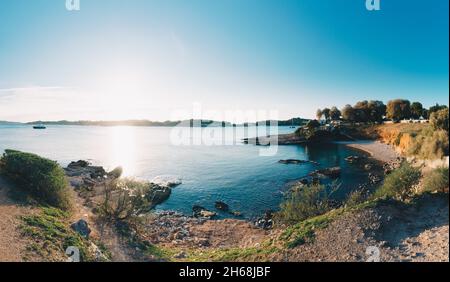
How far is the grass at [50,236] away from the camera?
10.6 m

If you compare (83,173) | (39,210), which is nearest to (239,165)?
(83,173)

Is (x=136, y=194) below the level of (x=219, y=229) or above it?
above

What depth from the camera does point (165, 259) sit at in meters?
13.5

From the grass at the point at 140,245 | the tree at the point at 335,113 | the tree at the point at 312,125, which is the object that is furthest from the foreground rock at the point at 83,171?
the tree at the point at 335,113

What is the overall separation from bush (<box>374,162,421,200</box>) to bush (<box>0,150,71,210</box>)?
56.0 ft

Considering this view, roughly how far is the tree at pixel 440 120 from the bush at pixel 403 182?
2.36 meters

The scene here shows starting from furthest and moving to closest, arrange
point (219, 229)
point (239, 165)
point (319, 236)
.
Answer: point (239, 165) < point (219, 229) < point (319, 236)

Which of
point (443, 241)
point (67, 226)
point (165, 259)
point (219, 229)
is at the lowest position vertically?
point (219, 229)

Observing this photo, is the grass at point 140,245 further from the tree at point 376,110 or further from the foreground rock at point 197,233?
the tree at point 376,110

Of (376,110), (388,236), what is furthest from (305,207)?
(376,110)

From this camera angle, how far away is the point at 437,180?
9430mm

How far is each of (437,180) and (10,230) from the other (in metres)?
16.3
